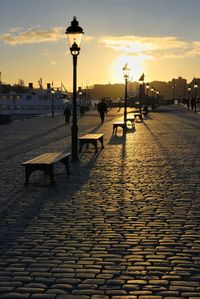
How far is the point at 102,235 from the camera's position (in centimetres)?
671

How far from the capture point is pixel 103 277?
5.13 meters

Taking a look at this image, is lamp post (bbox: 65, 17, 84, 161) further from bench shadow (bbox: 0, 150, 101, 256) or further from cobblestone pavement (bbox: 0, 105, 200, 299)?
cobblestone pavement (bbox: 0, 105, 200, 299)

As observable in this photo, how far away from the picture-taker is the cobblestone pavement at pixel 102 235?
4.92 metres

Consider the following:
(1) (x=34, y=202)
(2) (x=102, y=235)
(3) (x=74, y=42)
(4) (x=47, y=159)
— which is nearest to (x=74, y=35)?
(3) (x=74, y=42)

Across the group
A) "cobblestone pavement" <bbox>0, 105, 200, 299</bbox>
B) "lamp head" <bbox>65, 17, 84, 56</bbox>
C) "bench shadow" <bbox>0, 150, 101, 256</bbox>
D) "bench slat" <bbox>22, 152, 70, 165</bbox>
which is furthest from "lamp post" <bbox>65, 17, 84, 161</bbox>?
"bench slat" <bbox>22, 152, 70, 165</bbox>

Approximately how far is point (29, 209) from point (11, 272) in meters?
3.07

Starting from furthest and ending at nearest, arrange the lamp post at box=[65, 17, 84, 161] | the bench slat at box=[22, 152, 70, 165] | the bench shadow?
the lamp post at box=[65, 17, 84, 161], the bench slat at box=[22, 152, 70, 165], the bench shadow

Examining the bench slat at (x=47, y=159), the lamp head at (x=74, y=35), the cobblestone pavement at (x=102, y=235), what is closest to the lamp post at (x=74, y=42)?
the lamp head at (x=74, y=35)

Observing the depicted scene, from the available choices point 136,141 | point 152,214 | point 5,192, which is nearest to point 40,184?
point 5,192

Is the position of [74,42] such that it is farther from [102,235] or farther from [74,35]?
[102,235]

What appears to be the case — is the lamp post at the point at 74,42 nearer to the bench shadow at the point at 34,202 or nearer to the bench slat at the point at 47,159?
the bench shadow at the point at 34,202

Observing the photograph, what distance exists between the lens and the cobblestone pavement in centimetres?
492

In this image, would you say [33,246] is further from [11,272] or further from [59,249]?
[11,272]

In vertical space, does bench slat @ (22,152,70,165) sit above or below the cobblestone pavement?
above
